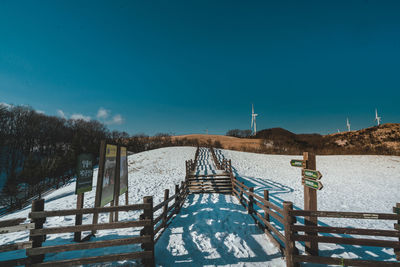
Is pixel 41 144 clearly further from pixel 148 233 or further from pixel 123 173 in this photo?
pixel 148 233

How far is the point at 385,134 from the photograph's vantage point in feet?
133

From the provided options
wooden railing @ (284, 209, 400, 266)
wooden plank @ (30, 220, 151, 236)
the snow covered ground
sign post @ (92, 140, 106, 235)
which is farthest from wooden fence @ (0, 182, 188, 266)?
wooden railing @ (284, 209, 400, 266)

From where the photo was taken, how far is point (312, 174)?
14.5 feet

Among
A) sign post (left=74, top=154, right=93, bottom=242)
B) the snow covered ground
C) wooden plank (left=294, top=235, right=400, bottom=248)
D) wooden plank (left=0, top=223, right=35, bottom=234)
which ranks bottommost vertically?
the snow covered ground

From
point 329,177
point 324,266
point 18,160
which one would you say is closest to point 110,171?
point 324,266

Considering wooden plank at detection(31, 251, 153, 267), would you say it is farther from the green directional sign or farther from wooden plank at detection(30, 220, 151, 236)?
the green directional sign

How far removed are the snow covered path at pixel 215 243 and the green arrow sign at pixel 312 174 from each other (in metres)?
2.32

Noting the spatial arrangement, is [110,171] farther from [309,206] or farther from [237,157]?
[237,157]

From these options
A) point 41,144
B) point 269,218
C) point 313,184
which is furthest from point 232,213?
point 41,144

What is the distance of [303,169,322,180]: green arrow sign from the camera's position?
420 cm

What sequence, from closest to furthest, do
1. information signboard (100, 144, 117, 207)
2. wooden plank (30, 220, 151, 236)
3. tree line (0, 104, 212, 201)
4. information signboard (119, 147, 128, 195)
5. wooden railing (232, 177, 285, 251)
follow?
wooden plank (30, 220, 151, 236) → wooden railing (232, 177, 285, 251) → information signboard (100, 144, 117, 207) → information signboard (119, 147, 128, 195) → tree line (0, 104, 212, 201)

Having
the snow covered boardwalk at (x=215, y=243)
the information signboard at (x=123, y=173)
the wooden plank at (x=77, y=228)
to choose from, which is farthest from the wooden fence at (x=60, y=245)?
the information signboard at (x=123, y=173)

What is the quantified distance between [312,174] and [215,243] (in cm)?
354

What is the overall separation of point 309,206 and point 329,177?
1952cm
